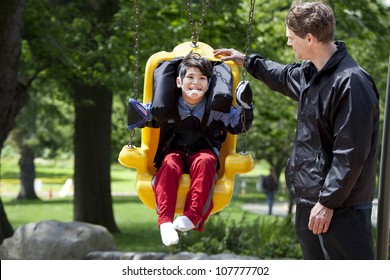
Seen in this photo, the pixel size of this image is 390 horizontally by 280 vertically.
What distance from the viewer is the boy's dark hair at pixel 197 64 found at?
16.7 feet

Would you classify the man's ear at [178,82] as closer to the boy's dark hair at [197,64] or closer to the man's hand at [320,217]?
the boy's dark hair at [197,64]

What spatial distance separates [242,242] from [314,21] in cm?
747

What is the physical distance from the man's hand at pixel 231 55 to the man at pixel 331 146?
103 cm

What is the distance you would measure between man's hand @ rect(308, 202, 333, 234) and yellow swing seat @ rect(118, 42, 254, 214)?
987 mm

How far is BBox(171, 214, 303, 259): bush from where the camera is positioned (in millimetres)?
11125

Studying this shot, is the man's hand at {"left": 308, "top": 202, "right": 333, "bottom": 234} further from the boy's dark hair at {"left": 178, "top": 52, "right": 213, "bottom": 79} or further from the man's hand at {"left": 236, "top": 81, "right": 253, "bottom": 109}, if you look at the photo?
the boy's dark hair at {"left": 178, "top": 52, "right": 213, "bottom": 79}

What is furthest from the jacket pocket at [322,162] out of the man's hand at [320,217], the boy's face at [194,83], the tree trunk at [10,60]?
the tree trunk at [10,60]

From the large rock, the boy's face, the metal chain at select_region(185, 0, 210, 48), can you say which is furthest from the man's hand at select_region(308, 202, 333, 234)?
the large rock

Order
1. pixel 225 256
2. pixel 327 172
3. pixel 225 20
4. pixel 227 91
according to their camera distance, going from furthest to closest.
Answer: pixel 225 20 < pixel 225 256 < pixel 227 91 < pixel 327 172

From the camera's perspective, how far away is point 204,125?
17.1 ft

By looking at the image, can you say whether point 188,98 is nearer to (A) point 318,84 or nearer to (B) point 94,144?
(A) point 318,84

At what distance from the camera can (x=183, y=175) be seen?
16.3 ft

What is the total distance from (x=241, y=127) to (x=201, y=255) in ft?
17.7

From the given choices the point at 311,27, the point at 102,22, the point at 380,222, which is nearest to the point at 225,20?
the point at 102,22
